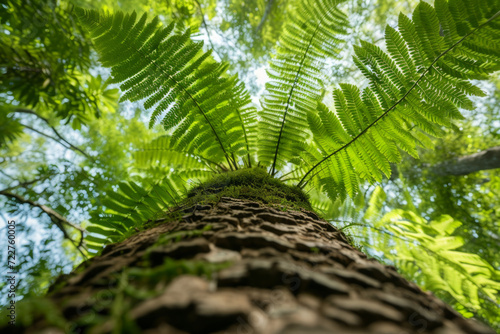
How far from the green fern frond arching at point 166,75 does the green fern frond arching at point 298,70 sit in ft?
1.00

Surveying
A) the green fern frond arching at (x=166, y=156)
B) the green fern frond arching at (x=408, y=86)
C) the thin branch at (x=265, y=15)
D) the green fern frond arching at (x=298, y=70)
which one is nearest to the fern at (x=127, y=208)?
the green fern frond arching at (x=166, y=156)

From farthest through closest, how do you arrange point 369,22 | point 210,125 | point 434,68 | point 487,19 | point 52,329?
point 369,22
point 210,125
point 434,68
point 487,19
point 52,329

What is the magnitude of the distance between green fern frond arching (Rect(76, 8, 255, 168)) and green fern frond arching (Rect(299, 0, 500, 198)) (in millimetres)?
763

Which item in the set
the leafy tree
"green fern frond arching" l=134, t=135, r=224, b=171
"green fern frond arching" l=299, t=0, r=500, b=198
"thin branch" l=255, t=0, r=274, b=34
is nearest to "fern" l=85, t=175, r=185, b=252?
the leafy tree

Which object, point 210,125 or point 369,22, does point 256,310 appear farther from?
point 369,22

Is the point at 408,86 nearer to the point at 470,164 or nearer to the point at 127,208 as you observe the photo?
the point at 127,208

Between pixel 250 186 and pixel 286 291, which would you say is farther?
pixel 250 186

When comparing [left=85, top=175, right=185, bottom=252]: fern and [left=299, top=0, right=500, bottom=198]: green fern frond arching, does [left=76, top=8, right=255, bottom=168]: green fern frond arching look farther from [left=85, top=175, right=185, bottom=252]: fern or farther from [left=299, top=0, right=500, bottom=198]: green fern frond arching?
[left=299, top=0, right=500, bottom=198]: green fern frond arching

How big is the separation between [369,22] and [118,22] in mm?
6354

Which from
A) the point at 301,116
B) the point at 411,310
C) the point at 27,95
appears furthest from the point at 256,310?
the point at 27,95

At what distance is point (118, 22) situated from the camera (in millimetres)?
1655

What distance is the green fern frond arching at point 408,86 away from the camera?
4.84ft

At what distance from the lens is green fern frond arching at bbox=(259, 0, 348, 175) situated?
77.8 inches

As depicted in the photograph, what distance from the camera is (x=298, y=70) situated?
203cm
